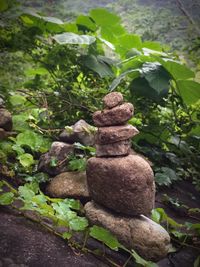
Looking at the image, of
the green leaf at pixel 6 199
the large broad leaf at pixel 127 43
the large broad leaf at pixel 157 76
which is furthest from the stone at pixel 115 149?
the large broad leaf at pixel 127 43

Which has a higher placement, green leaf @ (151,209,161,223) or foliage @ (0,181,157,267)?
foliage @ (0,181,157,267)

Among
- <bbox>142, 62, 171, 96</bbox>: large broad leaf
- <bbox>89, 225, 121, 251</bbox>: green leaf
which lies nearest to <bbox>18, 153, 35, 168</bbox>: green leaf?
<bbox>89, 225, 121, 251</bbox>: green leaf

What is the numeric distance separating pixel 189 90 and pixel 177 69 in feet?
0.95

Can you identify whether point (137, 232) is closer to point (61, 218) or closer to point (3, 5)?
point (61, 218)

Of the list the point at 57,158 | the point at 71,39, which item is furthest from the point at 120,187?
the point at 71,39

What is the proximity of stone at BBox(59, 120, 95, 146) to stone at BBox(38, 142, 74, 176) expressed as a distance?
0.41 feet

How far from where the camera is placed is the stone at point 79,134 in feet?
9.02

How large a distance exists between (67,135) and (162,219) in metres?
1.16

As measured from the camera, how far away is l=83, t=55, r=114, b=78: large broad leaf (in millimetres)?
3217

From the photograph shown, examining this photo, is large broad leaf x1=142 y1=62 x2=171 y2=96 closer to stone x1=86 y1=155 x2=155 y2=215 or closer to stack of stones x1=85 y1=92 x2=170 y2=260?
stack of stones x1=85 y1=92 x2=170 y2=260

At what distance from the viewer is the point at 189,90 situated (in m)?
3.02

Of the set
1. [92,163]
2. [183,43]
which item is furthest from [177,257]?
[183,43]

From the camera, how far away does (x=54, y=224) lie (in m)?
1.84

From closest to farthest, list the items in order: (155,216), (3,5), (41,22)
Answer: (155,216) → (3,5) → (41,22)
